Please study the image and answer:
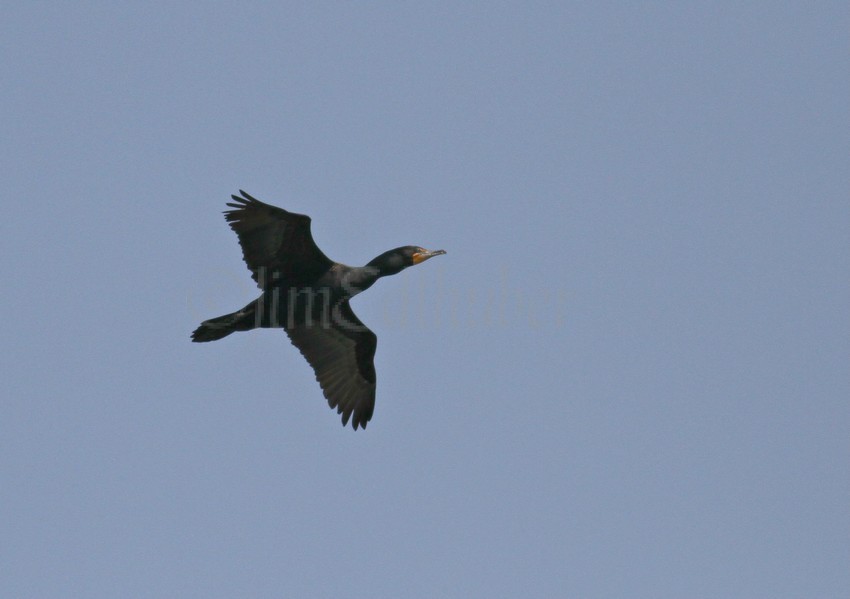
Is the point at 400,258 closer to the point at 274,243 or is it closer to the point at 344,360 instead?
the point at 274,243

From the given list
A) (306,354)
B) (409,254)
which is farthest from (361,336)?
(409,254)

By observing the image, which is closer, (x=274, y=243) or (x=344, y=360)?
(x=274, y=243)

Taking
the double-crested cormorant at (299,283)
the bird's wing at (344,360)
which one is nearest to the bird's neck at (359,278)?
the double-crested cormorant at (299,283)

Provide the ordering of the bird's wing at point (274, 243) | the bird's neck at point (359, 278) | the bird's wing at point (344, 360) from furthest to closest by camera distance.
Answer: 1. the bird's wing at point (344, 360)
2. the bird's neck at point (359, 278)
3. the bird's wing at point (274, 243)

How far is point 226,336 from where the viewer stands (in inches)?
646

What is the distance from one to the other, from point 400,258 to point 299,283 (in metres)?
1.45

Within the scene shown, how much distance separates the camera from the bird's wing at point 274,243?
617 inches

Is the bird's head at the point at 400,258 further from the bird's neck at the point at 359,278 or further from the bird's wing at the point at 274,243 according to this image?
the bird's wing at the point at 274,243

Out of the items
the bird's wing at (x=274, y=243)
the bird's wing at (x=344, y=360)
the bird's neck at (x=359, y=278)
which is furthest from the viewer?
the bird's wing at (x=344, y=360)

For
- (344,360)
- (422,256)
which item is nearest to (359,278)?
(422,256)

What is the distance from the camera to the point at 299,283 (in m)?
16.7

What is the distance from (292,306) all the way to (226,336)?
108 cm

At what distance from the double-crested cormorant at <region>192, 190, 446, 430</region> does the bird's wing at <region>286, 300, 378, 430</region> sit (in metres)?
0.02

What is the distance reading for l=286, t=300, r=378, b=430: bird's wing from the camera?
59.3 ft
